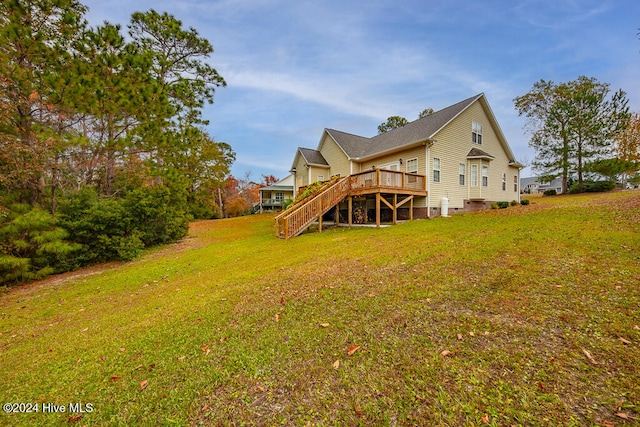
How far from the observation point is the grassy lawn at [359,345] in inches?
90.0

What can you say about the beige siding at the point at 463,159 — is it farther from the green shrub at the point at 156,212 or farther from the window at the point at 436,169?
the green shrub at the point at 156,212

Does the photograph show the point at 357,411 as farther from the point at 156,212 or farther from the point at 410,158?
the point at 410,158

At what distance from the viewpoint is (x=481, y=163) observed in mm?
16328

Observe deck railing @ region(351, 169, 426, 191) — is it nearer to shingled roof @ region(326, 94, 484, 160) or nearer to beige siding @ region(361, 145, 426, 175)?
beige siding @ region(361, 145, 426, 175)

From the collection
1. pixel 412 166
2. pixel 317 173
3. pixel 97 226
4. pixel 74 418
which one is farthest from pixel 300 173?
pixel 74 418

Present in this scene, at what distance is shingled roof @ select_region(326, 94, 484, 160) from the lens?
14961 mm

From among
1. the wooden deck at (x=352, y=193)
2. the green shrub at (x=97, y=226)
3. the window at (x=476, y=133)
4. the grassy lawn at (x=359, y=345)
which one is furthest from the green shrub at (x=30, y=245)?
the window at (x=476, y=133)

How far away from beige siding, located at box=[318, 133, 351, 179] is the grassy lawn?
1349 cm

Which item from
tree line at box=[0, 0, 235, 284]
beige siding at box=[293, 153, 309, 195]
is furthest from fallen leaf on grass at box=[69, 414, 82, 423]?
beige siding at box=[293, 153, 309, 195]

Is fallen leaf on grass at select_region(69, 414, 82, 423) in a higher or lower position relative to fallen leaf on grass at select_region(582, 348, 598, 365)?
lower

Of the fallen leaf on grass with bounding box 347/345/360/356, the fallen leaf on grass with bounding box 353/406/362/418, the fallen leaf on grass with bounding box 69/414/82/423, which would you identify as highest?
the fallen leaf on grass with bounding box 347/345/360/356

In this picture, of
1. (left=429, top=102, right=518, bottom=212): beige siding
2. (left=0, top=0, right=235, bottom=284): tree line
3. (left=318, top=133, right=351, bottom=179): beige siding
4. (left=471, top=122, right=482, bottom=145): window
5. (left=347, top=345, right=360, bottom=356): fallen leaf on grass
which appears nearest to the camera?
(left=347, top=345, right=360, bottom=356): fallen leaf on grass

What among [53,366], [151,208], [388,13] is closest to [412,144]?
[388,13]

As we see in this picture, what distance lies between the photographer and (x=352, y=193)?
46.7 feet
